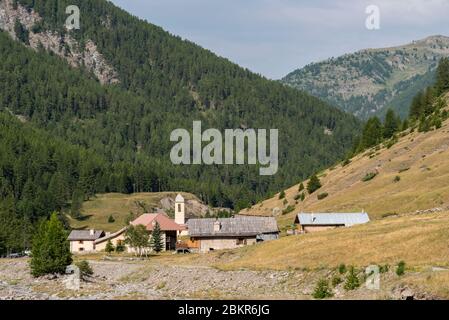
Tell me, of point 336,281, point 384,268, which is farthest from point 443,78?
point 336,281

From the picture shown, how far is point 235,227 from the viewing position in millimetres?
103062

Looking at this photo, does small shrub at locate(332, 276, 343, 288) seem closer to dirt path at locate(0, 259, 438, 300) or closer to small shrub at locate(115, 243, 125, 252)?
dirt path at locate(0, 259, 438, 300)

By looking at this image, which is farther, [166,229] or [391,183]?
[166,229]

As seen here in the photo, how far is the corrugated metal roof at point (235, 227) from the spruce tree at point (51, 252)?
3419 centimetres

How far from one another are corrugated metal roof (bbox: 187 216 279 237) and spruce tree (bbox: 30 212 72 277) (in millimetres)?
34191

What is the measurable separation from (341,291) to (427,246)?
11.7 metres

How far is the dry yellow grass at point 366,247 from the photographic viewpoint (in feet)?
176

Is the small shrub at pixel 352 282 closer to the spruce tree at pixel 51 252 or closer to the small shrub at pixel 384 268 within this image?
the small shrub at pixel 384 268

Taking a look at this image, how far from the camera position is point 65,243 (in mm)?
71312

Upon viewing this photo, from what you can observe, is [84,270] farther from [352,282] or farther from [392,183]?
[392,183]

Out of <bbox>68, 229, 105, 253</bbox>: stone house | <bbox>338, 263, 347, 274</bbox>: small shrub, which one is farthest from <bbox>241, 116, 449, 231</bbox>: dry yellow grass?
<bbox>68, 229, 105, 253</bbox>: stone house

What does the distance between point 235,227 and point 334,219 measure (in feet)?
55.4
